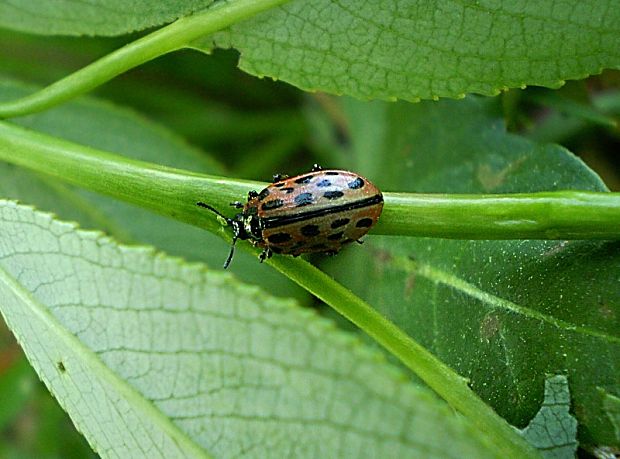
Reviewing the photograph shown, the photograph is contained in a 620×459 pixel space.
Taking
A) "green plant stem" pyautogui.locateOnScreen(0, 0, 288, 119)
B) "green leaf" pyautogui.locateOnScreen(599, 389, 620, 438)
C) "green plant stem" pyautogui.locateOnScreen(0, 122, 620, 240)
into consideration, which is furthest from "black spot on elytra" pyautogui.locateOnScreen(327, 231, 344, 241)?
"green leaf" pyautogui.locateOnScreen(599, 389, 620, 438)

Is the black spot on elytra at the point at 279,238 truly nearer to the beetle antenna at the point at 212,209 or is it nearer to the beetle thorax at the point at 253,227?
the beetle thorax at the point at 253,227

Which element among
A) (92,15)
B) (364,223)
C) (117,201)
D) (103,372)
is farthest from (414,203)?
(117,201)

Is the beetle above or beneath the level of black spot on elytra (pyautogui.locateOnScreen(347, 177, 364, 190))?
beneath

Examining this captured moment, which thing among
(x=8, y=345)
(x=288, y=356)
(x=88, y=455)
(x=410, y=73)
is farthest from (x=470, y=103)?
(x=8, y=345)

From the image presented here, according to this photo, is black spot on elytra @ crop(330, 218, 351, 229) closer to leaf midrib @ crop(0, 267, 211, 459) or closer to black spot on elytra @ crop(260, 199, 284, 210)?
black spot on elytra @ crop(260, 199, 284, 210)

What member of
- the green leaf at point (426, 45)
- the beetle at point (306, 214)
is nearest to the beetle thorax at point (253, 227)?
the beetle at point (306, 214)

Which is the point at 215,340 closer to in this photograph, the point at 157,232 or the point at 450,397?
the point at 450,397
